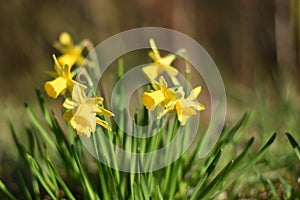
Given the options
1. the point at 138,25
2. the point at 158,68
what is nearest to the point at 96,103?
the point at 158,68

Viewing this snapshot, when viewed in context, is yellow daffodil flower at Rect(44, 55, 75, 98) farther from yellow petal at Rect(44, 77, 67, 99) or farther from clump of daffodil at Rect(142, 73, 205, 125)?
clump of daffodil at Rect(142, 73, 205, 125)

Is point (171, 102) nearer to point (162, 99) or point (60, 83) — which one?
point (162, 99)

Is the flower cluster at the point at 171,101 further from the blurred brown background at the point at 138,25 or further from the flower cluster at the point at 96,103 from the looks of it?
the blurred brown background at the point at 138,25

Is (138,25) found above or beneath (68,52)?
above

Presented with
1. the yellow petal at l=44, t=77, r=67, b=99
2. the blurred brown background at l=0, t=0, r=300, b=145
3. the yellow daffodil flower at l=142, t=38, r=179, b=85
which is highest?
the blurred brown background at l=0, t=0, r=300, b=145

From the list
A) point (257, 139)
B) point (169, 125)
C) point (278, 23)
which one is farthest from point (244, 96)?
point (278, 23)

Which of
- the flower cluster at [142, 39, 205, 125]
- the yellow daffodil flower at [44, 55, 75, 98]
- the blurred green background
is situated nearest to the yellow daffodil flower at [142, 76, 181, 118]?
the flower cluster at [142, 39, 205, 125]

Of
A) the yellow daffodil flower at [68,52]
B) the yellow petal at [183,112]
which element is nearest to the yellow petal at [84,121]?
the yellow petal at [183,112]
